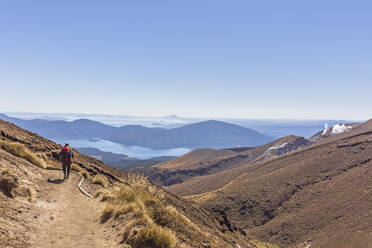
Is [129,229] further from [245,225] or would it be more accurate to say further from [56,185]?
[245,225]

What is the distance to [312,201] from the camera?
160 feet

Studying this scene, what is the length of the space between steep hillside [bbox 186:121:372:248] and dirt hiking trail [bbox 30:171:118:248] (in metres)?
24.1

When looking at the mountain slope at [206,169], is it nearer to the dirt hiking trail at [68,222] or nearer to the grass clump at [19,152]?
the grass clump at [19,152]

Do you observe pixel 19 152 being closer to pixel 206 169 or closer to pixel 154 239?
pixel 154 239

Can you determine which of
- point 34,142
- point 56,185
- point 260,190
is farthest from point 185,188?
point 56,185

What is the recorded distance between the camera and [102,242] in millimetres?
6371

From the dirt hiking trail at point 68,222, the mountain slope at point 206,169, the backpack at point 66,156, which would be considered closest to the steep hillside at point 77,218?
the dirt hiking trail at point 68,222

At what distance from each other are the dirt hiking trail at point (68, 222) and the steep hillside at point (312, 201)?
24.1 m

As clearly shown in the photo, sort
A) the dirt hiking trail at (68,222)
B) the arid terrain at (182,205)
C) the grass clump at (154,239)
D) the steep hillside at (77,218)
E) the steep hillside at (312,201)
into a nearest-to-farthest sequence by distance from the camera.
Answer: the grass clump at (154,239)
the steep hillside at (77,218)
the dirt hiking trail at (68,222)
the arid terrain at (182,205)
the steep hillside at (312,201)

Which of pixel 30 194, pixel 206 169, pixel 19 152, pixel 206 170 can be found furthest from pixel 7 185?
pixel 206 169

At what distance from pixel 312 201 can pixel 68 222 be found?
52.2 metres

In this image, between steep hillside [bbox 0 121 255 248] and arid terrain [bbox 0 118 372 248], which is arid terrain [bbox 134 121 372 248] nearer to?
arid terrain [bbox 0 118 372 248]

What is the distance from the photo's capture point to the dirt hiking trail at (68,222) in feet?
20.5

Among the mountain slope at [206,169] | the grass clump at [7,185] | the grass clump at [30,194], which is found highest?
the grass clump at [7,185]
